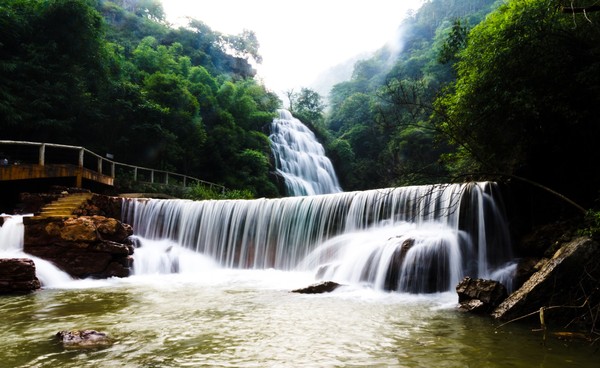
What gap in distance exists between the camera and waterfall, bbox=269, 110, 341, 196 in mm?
28875

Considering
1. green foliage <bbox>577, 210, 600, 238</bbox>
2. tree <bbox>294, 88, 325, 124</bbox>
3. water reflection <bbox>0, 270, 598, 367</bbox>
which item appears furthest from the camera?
tree <bbox>294, 88, 325, 124</bbox>

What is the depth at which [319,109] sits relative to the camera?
4453 cm

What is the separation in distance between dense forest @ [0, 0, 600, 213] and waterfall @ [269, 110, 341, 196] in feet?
4.73

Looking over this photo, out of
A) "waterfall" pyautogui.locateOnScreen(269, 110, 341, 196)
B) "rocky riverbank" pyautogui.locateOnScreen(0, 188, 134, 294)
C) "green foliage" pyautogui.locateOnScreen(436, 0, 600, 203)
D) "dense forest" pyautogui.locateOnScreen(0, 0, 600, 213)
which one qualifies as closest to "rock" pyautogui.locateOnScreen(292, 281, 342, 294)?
"dense forest" pyautogui.locateOnScreen(0, 0, 600, 213)

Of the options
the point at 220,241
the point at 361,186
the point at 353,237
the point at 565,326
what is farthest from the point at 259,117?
the point at 565,326

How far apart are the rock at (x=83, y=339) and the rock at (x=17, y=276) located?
414 cm

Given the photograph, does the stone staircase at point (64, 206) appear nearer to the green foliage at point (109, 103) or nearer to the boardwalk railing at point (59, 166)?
the boardwalk railing at point (59, 166)

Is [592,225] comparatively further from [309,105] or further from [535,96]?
[309,105]

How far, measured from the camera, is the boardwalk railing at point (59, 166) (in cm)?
1257

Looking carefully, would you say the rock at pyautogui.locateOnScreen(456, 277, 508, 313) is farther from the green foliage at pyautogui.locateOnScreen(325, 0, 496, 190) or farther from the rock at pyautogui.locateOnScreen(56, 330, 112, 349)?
the rock at pyautogui.locateOnScreen(56, 330, 112, 349)

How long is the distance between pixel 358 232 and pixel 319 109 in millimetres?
35027

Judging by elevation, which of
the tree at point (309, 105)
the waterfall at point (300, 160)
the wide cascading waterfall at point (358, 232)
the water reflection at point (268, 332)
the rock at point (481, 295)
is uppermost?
the tree at point (309, 105)

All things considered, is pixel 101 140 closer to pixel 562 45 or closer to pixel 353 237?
pixel 353 237

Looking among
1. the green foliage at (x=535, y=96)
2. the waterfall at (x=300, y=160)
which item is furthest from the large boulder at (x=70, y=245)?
the waterfall at (x=300, y=160)
